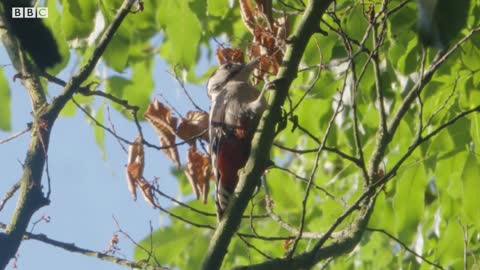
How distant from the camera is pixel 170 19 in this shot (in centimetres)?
301

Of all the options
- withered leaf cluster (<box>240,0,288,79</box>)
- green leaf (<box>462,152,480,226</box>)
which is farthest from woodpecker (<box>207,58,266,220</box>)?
green leaf (<box>462,152,480,226</box>)

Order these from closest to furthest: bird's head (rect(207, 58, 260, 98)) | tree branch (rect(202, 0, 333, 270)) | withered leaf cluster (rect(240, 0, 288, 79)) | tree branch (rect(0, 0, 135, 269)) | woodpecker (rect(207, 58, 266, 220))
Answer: tree branch (rect(0, 0, 135, 269)) → tree branch (rect(202, 0, 333, 270)) → withered leaf cluster (rect(240, 0, 288, 79)) → woodpecker (rect(207, 58, 266, 220)) → bird's head (rect(207, 58, 260, 98))

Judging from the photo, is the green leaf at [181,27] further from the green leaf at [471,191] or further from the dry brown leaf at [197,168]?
the green leaf at [471,191]

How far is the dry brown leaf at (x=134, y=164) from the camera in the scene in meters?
2.83

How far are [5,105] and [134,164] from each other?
58 centimetres

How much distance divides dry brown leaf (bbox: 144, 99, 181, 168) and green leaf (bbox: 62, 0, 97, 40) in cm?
39

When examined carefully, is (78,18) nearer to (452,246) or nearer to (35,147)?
(35,147)

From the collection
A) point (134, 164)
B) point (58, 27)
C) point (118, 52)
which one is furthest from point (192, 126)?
point (58, 27)

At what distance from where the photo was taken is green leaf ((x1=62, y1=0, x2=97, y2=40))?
2.93 metres

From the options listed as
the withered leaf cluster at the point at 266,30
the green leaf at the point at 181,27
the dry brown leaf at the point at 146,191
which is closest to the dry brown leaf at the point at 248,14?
the withered leaf cluster at the point at 266,30

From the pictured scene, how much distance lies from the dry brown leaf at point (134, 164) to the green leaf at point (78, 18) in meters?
0.49

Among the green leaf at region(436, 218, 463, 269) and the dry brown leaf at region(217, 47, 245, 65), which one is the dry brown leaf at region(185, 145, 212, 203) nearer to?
the dry brown leaf at region(217, 47, 245, 65)

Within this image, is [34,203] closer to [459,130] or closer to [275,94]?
[275,94]

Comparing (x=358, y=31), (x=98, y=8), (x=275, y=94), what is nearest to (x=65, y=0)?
(x=98, y=8)
